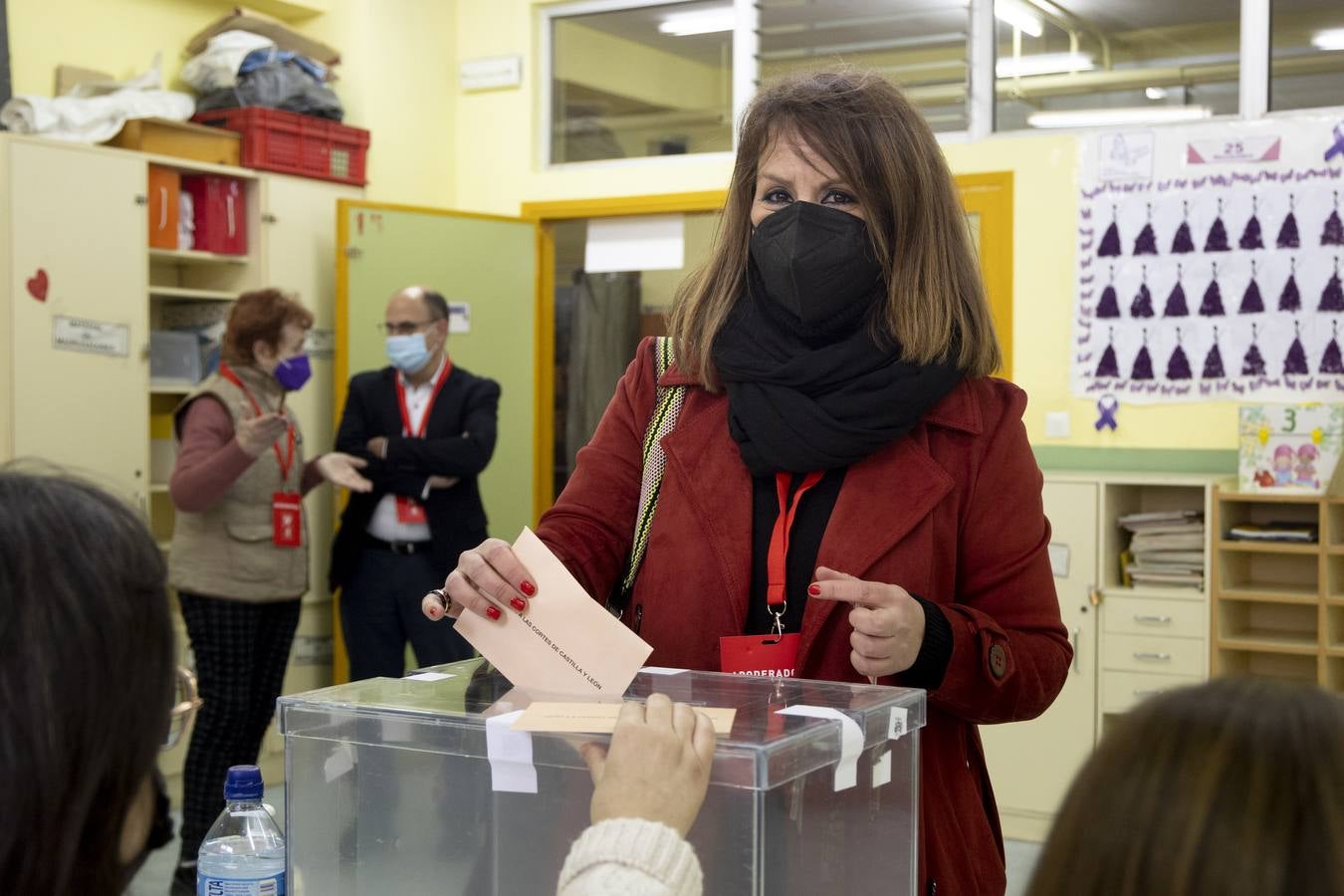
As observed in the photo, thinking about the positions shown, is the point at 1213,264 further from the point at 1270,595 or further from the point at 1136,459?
the point at 1270,595

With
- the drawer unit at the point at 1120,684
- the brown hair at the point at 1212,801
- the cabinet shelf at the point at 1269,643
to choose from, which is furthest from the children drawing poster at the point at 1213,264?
the brown hair at the point at 1212,801

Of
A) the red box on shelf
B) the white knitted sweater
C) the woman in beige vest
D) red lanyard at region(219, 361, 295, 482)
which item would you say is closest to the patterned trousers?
the woman in beige vest

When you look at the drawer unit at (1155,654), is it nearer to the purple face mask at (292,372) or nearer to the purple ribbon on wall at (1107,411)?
the purple ribbon on wall at (1107,411)

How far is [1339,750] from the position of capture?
2.24 feet

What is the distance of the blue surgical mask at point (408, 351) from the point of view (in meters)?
4.71

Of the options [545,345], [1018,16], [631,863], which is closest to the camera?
[631,863]

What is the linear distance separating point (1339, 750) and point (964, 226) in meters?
1.03

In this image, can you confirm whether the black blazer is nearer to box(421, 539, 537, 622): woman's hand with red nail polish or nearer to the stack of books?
the stack of books

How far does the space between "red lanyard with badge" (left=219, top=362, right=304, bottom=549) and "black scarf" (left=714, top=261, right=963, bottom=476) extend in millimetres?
2868

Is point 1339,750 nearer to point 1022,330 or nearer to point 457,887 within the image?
point 457,887

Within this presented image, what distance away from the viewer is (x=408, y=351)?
15.4 feet

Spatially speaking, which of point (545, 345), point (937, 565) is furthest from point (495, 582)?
point (545, 345)

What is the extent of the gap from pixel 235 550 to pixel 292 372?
0.59 meters

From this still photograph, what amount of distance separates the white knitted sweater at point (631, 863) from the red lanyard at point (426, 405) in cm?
372
